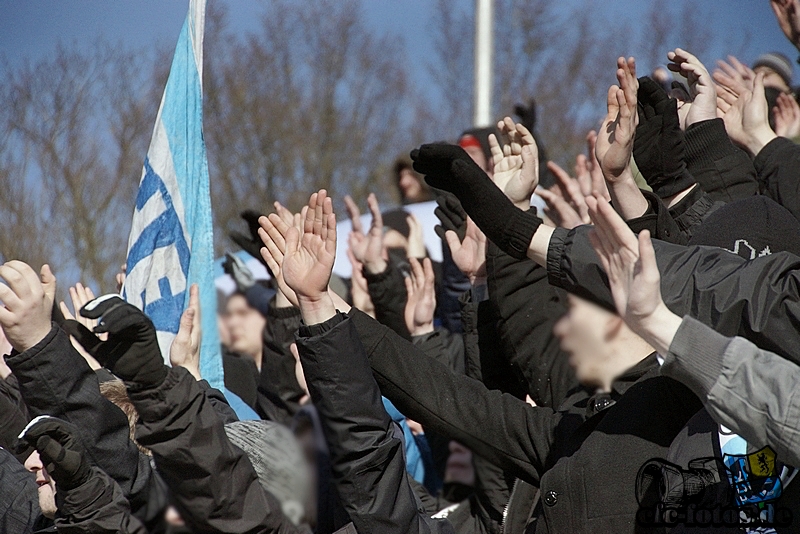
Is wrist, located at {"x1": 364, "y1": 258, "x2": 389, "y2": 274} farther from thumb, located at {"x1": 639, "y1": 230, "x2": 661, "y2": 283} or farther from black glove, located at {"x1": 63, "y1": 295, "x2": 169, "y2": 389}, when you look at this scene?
thumb, located at {"x1": 639, "y1": 230, "x2": 661, "y2": 283}

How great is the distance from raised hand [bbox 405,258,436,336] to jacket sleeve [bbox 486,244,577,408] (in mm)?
748

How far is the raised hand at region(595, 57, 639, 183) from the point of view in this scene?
270 cm

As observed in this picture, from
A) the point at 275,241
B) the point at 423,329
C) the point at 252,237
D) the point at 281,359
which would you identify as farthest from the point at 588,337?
the point at 252,237

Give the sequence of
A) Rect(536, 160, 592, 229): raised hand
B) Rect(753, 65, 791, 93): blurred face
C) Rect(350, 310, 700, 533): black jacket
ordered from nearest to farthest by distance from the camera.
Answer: Rect(350, 310, 700, 533): black jacket, Rect(536, 160, 592, 229): raised hand, Rect(753, 65, 791, 93): blurred face

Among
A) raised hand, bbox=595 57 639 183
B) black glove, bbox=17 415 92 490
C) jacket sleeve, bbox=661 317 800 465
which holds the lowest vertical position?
black glove, bbox=17 415 92 490

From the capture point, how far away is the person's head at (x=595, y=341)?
1.95m

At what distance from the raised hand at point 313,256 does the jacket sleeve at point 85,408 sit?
0.61 metres

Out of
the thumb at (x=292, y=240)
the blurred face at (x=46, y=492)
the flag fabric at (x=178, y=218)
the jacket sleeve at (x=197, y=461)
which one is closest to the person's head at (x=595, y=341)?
the thumb at (x=292, y=240)

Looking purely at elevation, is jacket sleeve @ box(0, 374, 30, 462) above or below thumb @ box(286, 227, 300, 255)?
below

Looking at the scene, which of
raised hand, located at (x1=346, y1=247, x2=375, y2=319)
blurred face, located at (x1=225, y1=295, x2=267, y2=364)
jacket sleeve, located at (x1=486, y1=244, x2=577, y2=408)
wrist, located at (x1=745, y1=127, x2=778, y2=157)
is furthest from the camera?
blurred face, located at (x1=225, y1=295, x2=267, y2=364)

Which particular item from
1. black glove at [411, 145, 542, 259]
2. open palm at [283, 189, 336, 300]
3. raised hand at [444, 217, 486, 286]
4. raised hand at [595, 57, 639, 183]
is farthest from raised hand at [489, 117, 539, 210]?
open palm at [283, 189, 336, 300]

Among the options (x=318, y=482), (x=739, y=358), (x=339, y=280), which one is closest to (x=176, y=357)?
(x=318, y=482)

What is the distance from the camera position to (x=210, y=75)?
33.9ft

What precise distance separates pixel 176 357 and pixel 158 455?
2.15 feet
